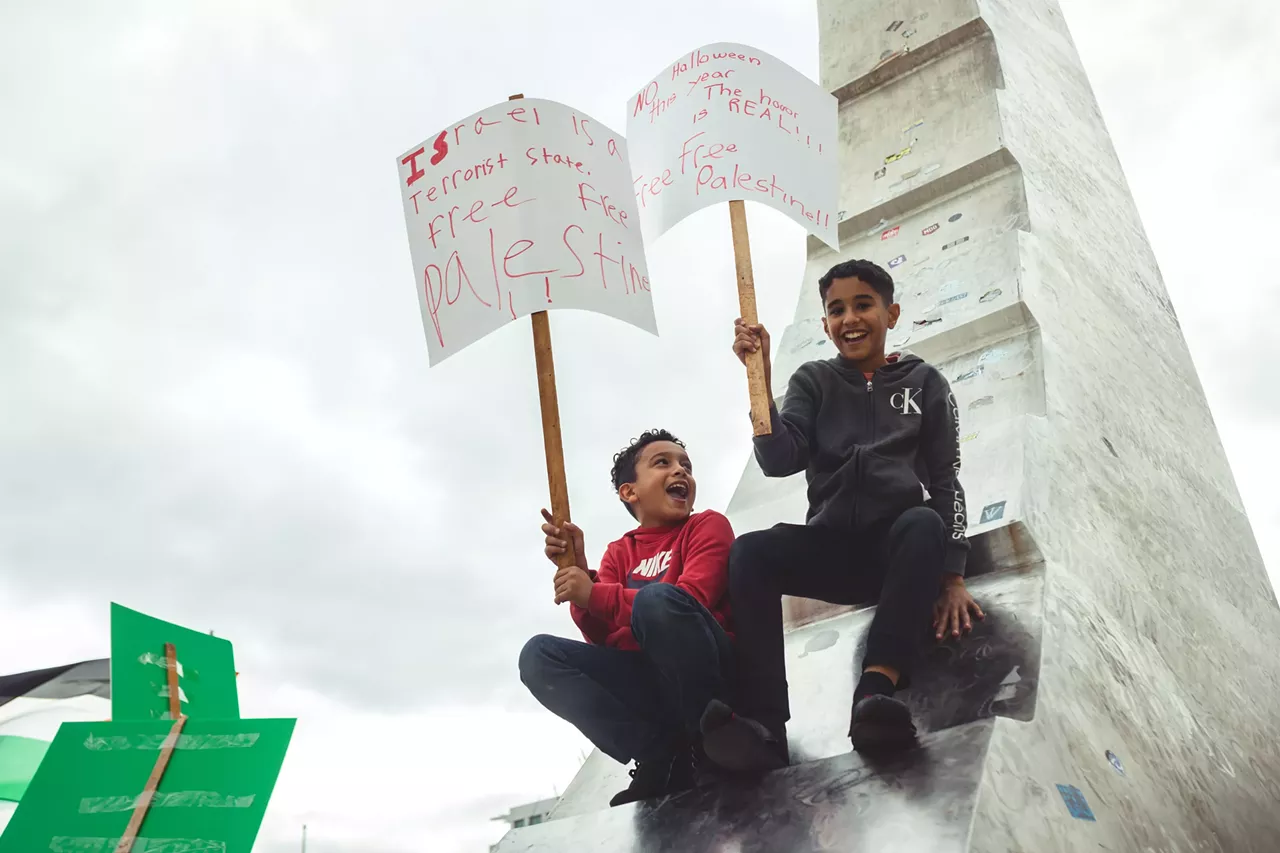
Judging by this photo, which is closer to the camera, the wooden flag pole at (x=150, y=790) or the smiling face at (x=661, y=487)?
the wooden flag pole at (x=150, y=790)

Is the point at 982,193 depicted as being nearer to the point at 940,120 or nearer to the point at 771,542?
the point at 940,120

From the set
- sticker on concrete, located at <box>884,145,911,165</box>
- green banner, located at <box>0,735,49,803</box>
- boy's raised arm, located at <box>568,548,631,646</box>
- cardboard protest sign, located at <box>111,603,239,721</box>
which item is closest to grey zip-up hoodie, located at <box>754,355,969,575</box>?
boy's raised arm, located at <box>568,548,631,646</box>

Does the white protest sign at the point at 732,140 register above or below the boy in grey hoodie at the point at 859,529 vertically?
above

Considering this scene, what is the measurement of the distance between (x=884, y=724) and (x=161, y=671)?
3.94ft

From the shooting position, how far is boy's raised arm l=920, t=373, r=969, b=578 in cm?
154

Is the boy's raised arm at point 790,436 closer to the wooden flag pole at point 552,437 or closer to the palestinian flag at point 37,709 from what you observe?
the wooden flag pole at point 552,437

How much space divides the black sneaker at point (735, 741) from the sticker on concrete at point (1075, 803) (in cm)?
35

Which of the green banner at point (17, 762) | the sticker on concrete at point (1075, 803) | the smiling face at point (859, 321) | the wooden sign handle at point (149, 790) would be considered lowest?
the sticker on concrete at point (1075, 803)

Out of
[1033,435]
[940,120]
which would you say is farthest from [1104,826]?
[940,120]

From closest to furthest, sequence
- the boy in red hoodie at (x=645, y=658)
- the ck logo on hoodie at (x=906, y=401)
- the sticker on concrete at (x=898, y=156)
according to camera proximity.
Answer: the boy in red hoodie at (x=645, y=658)
the ck logo on hoodie at (x=906, y=401)
the sticker on concrete at (x=898, y=156)

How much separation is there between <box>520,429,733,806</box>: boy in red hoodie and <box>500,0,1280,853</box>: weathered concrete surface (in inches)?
4.0

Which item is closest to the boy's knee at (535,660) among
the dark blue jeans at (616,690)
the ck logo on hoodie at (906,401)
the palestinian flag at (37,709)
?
the dark blue jeans at (616,690)

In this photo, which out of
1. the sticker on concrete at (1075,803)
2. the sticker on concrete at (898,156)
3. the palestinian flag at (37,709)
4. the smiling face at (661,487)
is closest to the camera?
the sticker on concrete at (1075,803)

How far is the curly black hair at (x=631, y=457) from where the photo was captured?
5.99 feet
